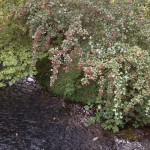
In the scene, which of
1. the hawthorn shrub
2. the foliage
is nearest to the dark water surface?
the hawthorn shrub

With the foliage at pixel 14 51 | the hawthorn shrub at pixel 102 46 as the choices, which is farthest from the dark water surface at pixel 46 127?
the foliage at pixel 14 51

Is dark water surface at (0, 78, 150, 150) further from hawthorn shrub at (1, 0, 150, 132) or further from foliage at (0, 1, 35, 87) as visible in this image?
foliage at (0, 1, 35, 87)

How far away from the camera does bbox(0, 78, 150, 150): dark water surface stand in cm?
473

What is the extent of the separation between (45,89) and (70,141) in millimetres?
1561

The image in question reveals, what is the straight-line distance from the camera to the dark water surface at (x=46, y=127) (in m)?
4.73

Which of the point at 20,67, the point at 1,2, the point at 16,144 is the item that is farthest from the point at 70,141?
the point at 1,2

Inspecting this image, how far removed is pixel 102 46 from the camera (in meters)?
4.32

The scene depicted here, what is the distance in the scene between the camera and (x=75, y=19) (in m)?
4.17

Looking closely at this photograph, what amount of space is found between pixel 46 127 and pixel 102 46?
1738 millimetres

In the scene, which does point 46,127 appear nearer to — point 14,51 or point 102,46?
point 14,51

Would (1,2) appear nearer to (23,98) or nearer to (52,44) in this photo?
(52,44)

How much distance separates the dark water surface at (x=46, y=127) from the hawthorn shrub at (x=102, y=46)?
0.83 ft

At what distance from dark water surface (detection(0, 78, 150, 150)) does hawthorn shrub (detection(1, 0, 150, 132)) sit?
0.25 meters

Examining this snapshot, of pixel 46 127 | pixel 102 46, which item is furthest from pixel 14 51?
pixel 102 46
